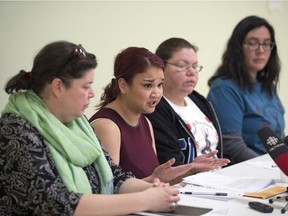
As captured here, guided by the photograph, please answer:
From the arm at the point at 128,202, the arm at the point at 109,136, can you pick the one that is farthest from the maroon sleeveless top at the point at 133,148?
the arm at the point at 128,202

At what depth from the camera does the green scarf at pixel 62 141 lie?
55.3 inches

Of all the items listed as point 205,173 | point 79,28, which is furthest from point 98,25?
point 205,173

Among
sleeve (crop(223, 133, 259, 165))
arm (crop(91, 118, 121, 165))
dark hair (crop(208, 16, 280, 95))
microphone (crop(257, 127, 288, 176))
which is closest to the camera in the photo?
microphone (crop(257, 127, 288, 176))

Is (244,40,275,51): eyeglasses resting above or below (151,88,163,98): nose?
above

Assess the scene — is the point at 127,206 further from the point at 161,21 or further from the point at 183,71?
the point at 161,21

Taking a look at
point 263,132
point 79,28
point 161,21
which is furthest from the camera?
point 161,21

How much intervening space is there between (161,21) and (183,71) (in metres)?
1.02

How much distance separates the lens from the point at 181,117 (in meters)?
2.38

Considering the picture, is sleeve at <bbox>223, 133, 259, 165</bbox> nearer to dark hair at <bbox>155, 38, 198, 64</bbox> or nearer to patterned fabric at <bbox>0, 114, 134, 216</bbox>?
dark hair at <bbox>155, 38, 198, 64</bbox>

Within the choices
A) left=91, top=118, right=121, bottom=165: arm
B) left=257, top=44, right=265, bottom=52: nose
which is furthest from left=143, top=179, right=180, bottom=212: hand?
left=257, top=44, right=265, bottom=52: nose

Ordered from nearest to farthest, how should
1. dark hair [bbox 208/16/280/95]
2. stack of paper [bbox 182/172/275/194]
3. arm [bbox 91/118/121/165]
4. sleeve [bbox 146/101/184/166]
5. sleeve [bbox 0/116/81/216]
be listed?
sleeve [bbox 0/116/81/216], stack of paper [bbox 182/172/275/194], arm [bbox 91/118/121/165], sleeve [bbox 146/101/184/166], dark hair [bbox 208/16/280/95]

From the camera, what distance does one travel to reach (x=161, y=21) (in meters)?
3.33

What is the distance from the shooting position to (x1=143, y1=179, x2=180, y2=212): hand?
1.38 m

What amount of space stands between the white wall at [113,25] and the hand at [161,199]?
29.0 inches
